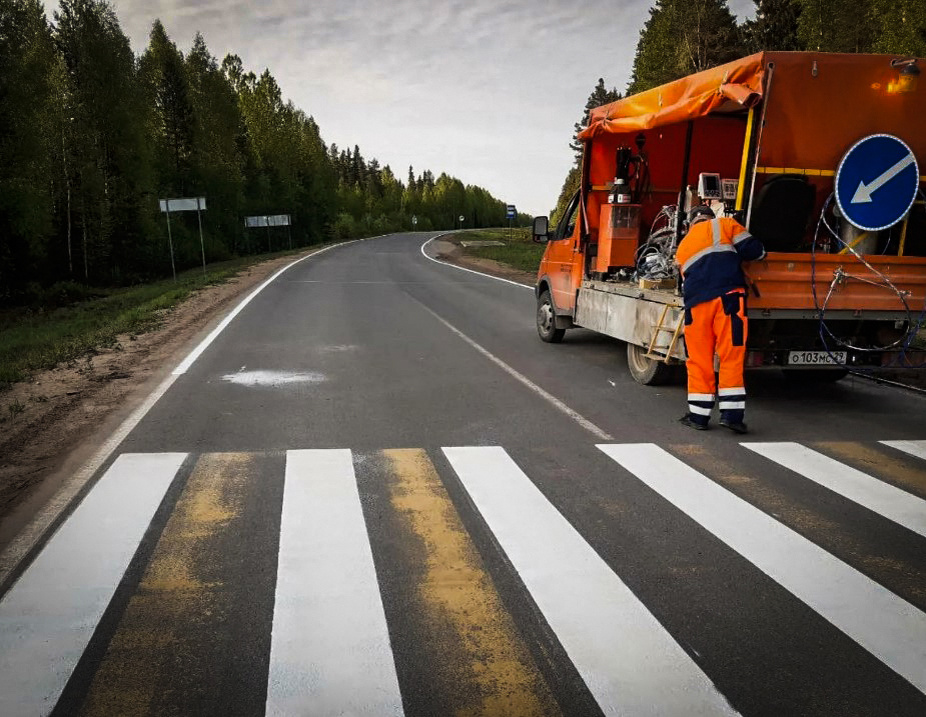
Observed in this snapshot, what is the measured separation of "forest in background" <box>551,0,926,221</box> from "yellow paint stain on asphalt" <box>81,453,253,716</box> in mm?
36519

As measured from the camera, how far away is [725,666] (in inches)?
111

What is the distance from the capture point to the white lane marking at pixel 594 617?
104 inches

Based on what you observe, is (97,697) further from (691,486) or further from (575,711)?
(691,486)

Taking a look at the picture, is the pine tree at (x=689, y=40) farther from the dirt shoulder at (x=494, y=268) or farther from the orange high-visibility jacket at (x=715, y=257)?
the orange high-visibility jacket at (x=715, y=257)

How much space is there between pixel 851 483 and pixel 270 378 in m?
5.93

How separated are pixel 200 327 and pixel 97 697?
35.6ft

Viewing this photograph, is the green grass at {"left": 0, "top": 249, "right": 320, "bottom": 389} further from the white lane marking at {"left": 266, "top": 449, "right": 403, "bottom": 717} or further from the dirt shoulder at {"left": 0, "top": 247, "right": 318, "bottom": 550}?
the white lane marking at {"left": 266, "top": 449, "right": 403, "bottom": 717}

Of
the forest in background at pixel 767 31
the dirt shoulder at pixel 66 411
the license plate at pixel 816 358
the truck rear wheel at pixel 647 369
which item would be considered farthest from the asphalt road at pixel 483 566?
the forest in background at pixel 767 31

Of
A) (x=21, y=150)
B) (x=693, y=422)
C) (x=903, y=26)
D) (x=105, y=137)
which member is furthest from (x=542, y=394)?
(x=105, y=137)

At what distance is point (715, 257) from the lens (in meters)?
6.04

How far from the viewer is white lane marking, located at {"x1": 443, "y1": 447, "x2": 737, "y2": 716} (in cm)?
264

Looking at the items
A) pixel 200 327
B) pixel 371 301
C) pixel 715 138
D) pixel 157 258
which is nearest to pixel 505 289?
pixel 371 301

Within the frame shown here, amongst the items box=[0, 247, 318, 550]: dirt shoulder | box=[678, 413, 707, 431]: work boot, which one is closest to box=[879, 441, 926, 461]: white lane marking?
box=[678, 413, 707, 431]: work boot

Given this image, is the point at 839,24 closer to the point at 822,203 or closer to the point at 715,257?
the point at 822,203
